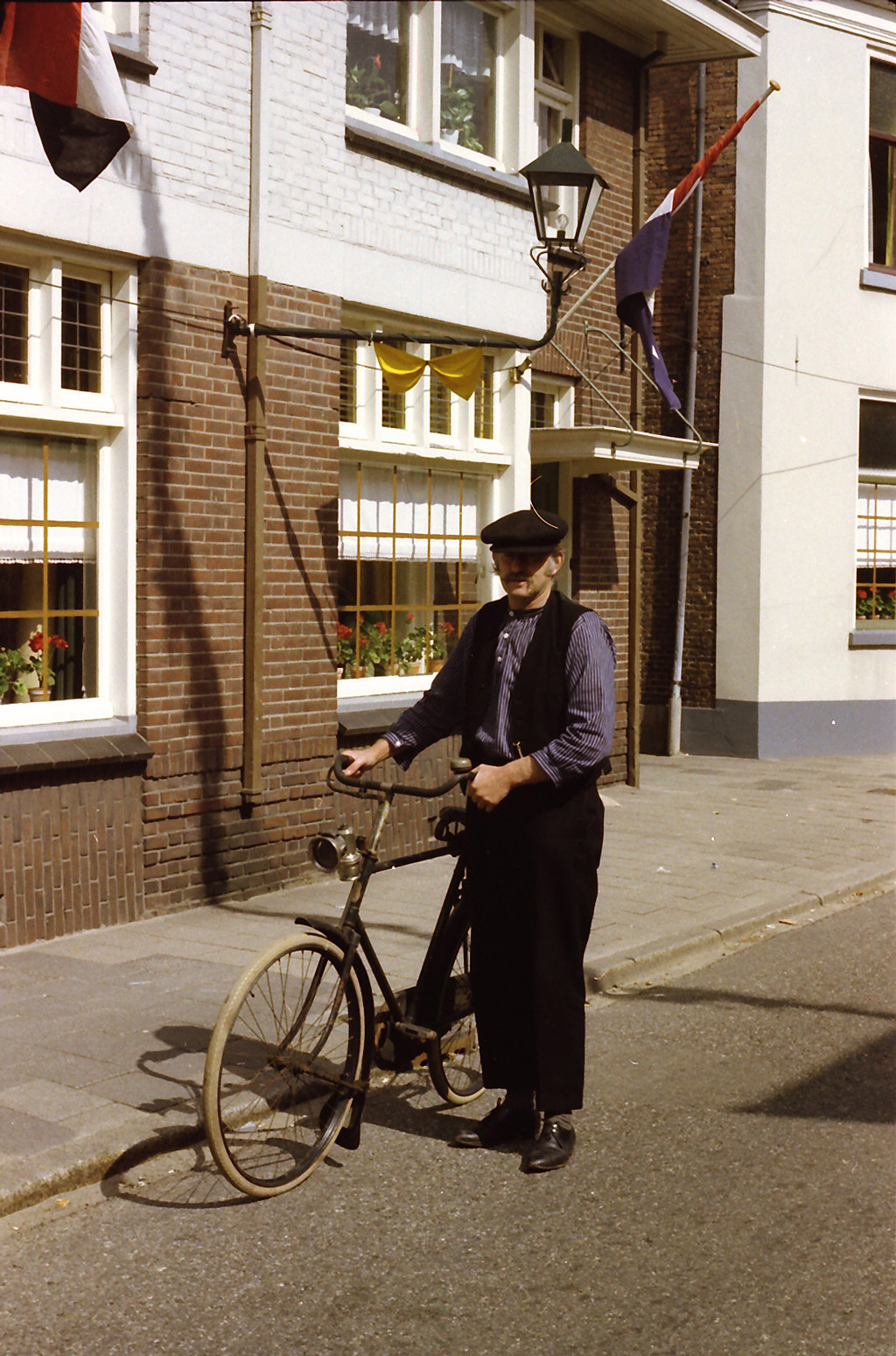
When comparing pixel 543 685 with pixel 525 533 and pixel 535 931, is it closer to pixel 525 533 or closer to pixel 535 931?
pixel 525 533

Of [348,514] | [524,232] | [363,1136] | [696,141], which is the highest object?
[696,141]

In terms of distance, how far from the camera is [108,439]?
26.6 feet

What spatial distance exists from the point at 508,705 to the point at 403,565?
5814 millimetres

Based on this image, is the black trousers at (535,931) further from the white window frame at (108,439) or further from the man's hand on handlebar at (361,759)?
the white window frame at (108,439)

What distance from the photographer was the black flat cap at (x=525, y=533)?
4652 mm

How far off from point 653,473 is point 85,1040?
40.3 feet

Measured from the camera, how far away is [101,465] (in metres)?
8.09

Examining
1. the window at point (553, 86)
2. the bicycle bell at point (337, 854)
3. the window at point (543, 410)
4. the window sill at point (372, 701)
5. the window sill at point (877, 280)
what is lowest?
the bicycle bell at point (337, 854)

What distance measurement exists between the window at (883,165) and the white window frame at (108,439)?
37.8 feet

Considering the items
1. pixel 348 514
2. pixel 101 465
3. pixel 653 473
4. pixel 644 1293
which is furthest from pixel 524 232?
pixel 644 1293

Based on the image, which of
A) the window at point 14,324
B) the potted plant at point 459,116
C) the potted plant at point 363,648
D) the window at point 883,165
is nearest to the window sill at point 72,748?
the window at point 14,324

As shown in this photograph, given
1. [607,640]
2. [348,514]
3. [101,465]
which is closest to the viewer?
[607,640]

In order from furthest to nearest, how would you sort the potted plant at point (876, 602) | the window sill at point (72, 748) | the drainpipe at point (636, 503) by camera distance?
the potted plant at point (876, 602) < the drainpipe at point (636, 503) < the window sill at point (72, 748)

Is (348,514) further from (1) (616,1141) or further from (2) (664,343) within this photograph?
(2) (664,343)
